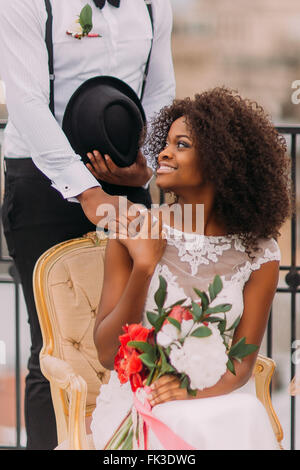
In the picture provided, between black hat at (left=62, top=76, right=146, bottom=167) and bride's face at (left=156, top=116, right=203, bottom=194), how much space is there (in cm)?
32

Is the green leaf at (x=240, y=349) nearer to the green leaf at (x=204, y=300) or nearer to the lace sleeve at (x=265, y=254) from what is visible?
the green leaf at (x=204, y=300)

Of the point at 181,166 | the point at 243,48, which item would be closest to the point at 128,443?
the point at 181,166

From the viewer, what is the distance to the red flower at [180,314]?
1484 mm

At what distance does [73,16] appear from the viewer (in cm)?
200

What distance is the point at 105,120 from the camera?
2008 mm

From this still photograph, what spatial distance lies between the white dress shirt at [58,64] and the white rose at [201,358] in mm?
655

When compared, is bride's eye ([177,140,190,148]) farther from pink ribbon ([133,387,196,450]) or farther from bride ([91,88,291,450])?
pink ribbon ([133,387,196,450])

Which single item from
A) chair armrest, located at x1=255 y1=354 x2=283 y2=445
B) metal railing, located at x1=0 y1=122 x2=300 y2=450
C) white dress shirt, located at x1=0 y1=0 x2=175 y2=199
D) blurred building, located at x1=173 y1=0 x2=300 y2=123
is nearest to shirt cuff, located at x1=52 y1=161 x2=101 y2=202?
white dress shirt, located at x1=0 y1=0 x2=175 y2=199

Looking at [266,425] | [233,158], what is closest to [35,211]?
[233,158]

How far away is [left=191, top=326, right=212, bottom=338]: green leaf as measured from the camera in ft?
4.71

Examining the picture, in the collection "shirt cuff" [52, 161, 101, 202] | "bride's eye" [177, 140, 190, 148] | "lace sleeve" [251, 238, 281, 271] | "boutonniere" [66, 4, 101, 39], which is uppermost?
"boutonniere" [66, 4, 101, 39]

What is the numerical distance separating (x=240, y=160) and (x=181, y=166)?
16 centimetres

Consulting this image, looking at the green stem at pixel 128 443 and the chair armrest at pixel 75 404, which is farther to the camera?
the chair armrest at pixel 75 404

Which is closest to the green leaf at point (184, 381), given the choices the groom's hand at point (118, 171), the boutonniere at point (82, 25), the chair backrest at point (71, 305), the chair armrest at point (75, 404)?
the chair armrest at point (75, 404)
